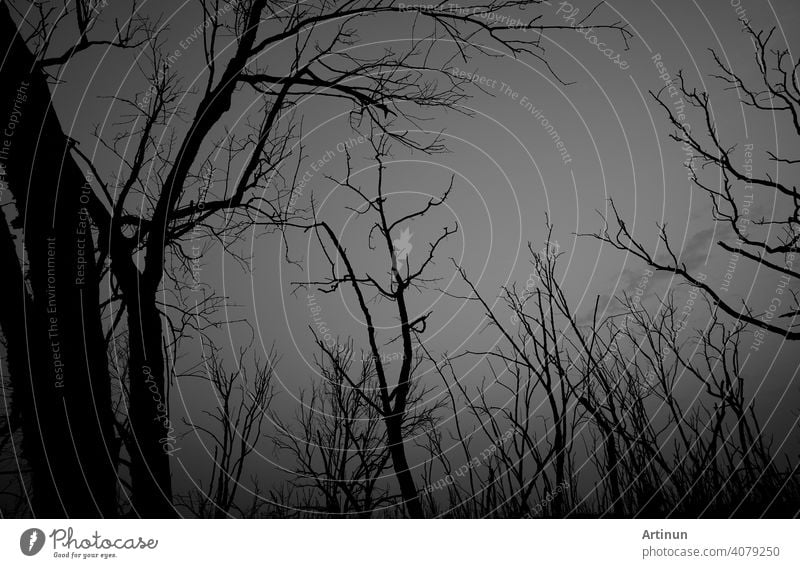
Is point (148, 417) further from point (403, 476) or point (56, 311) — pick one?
point (403, 476)

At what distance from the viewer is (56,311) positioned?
3.24 m

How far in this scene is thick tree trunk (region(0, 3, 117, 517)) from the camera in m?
3.10

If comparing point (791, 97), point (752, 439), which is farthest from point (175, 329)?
point (791, 97)

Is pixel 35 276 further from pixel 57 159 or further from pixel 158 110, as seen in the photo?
pixel 158 110

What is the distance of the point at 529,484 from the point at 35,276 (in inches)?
152

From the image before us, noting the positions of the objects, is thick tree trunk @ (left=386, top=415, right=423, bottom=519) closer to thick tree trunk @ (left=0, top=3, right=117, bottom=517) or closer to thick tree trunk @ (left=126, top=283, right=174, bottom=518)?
thick tree trunk @ (left=126, top=283, right=174, bottom=518)

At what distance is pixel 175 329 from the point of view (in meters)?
5.29
